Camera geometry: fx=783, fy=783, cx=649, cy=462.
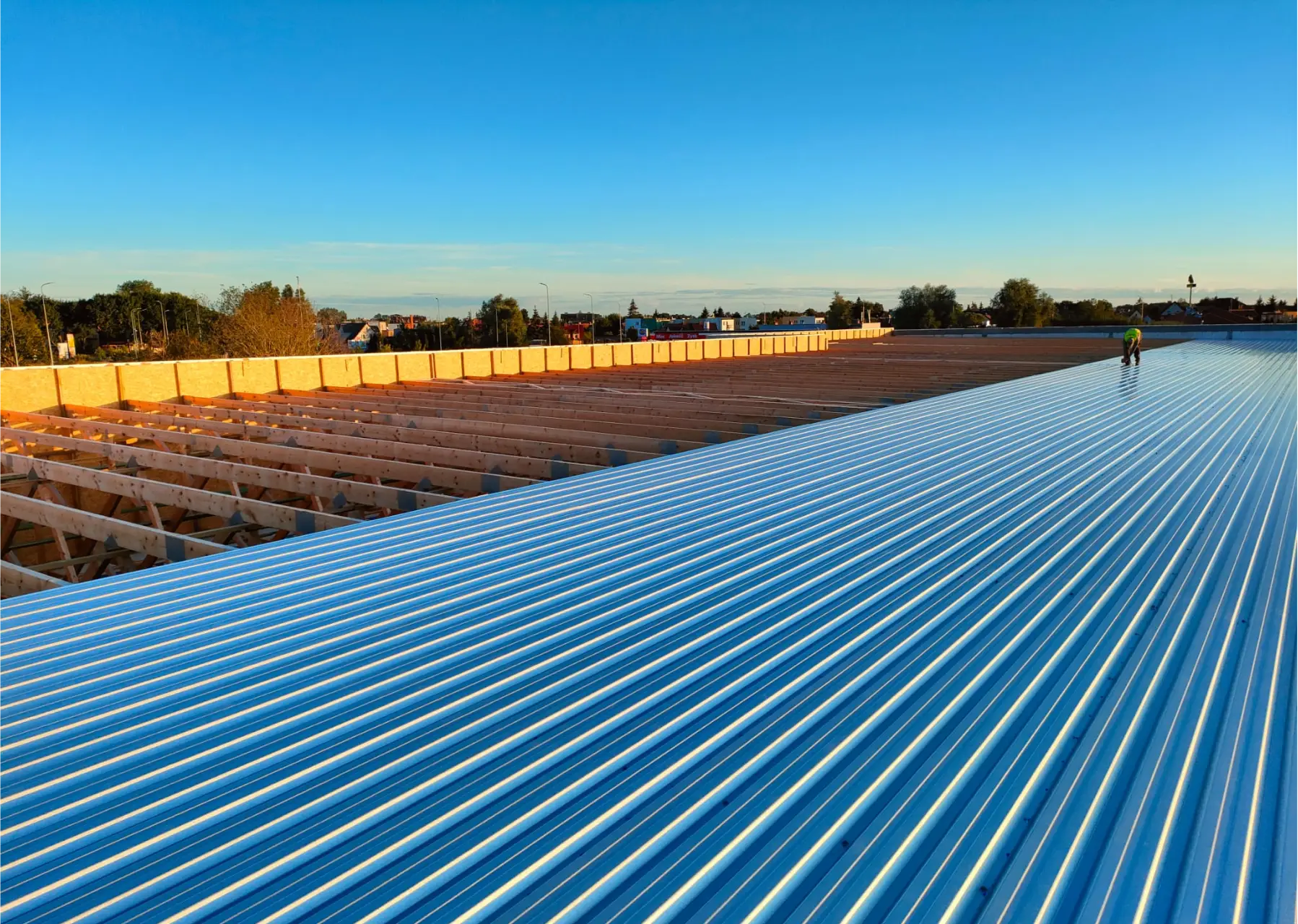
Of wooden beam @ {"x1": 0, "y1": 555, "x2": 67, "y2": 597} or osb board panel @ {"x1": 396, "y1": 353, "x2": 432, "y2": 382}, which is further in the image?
osb board panel @ {"x1": 396, "y1": 353, "x2": 432, "y2": 382}

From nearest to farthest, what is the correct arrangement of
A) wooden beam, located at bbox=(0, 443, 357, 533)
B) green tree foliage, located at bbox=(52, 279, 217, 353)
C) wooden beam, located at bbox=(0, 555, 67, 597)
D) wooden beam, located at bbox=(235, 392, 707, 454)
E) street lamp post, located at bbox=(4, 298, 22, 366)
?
wooden beam, located at bbox=(0, 555, 67, 597)
wooden beam, located at bbox=(0, 443, 357, 533)
wooden beam, located at bbox=(235, 392, 707, 454)
street lamp post, located at bbox=(4, 298, 22, 366)
green tree foliage, located at bbox=(52, 279, 217, 353)

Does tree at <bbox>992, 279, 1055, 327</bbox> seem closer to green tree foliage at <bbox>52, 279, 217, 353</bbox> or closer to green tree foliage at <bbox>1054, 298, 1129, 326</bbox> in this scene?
green tree foliage at <bbox>1054, 298, 1129, 326</bbox>

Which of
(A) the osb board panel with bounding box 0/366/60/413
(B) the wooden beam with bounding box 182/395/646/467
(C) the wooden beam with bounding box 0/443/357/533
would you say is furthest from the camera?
(A) the osb board panel with bounding box 0/366/60/413

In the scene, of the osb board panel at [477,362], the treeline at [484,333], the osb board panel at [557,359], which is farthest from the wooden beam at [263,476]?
the treeline at [484,333]

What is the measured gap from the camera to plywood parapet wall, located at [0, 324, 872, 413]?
15.9 meters

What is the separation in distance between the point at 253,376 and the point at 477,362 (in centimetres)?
685

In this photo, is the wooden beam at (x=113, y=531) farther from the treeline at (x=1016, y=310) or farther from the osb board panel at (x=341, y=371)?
the treeline at (x=1016, y=310)

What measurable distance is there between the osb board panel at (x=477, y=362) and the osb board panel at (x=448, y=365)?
0.40 ft

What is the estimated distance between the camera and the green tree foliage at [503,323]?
110938mm

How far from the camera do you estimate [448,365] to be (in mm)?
23859

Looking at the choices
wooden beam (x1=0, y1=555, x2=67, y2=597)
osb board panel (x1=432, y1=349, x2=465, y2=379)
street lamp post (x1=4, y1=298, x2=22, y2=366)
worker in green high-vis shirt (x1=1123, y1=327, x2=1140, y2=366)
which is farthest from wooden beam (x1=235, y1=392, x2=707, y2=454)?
street lamp post (x1=4, y1=298, x2=22, y2=366)

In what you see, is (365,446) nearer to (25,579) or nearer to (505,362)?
(25,579)

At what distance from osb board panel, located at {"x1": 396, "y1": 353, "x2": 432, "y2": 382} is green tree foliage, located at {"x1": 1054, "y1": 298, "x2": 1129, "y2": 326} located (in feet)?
300

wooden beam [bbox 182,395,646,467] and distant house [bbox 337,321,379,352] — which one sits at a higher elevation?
distant house [bbox 337,321,379,352]
